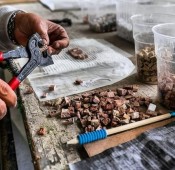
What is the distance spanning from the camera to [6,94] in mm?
719

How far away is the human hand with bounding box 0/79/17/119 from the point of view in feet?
2.31

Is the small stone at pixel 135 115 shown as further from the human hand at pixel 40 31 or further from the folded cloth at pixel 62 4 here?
the folded cloth at pixel 62 4

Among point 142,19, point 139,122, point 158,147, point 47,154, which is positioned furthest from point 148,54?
point 47,154

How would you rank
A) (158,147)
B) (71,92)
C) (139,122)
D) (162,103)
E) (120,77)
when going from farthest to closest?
1. (120,77)
2. (71,92)
3. (162,103)
4. (139,122)
5. (158,147)

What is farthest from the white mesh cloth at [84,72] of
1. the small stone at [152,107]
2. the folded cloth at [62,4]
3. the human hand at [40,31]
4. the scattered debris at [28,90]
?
the folded cloth at [62,4]

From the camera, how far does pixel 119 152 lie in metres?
0.68

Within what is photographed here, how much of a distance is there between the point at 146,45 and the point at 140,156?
57cm

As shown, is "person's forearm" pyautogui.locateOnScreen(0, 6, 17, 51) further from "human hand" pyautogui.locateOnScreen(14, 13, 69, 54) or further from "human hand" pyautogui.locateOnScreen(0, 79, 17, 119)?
"human hand" pyautogui.locateOnScreen(0, 79, 17, 119)

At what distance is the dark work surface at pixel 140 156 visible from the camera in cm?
64

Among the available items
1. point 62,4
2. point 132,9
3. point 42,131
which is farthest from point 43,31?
point 62,4

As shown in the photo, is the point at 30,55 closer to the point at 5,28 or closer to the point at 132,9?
the point at 5,28

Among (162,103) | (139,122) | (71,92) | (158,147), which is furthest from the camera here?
(71,92)

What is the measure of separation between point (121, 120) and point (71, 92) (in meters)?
0.28

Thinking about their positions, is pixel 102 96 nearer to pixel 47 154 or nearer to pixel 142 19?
pixel 47 154
